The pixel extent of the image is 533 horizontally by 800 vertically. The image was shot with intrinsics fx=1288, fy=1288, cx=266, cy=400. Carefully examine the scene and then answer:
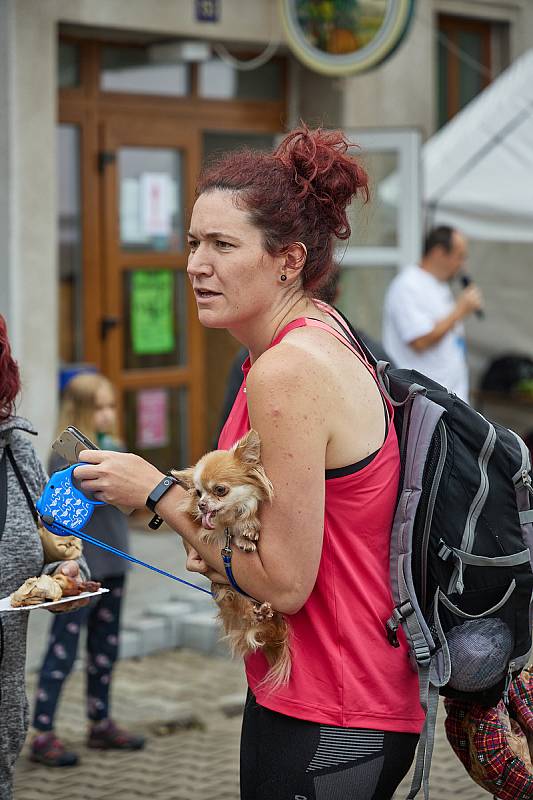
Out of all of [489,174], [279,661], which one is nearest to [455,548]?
[279,661]

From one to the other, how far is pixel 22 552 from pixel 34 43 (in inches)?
229

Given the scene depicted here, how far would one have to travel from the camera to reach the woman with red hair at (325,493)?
8.48 ft

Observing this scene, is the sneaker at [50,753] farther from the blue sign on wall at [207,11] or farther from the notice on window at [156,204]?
the blue sign on wall at [207,11]

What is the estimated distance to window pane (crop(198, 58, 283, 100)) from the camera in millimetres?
10062

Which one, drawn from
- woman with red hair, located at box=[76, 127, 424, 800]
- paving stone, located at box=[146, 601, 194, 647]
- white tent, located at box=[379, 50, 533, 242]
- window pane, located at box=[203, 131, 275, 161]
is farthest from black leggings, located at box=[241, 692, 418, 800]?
window pane, located at box=[203, 131, 275, 161]

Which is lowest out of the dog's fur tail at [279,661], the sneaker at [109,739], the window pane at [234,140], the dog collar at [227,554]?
the sneaker at [109,739]

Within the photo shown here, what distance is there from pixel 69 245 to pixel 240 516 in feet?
23.6

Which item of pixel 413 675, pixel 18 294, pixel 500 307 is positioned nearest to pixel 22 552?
pixel 413 675

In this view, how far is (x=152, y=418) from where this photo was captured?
33.1ft

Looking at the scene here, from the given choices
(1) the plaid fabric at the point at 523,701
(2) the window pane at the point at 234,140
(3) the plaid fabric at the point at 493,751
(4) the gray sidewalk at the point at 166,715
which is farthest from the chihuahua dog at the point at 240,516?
(2) the window pane at the point at 234,140

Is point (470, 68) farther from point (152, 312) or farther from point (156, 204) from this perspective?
point (152, 312)

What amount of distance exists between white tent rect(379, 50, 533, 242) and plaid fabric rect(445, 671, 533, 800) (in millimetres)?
6421

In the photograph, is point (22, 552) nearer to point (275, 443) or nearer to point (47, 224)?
point (275, 443)

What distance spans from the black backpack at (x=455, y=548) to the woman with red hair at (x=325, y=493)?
48 millimetres
